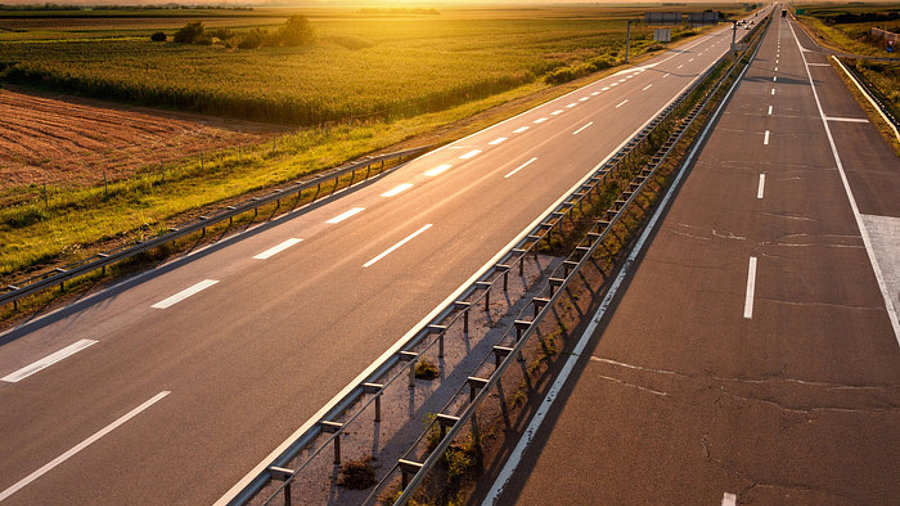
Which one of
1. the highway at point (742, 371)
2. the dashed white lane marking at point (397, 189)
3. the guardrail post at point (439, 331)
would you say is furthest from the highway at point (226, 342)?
the highway at point (742, 371)

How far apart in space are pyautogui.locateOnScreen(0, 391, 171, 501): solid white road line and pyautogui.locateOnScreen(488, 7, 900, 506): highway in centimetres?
485

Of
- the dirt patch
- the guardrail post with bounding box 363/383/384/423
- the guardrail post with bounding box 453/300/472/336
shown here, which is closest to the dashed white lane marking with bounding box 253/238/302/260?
the guardrail post with bounding box 453/300/472/336

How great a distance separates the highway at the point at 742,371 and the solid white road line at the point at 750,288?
0.13 ft


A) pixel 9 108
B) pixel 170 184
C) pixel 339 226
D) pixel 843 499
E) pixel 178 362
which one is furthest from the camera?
pixel 9 108

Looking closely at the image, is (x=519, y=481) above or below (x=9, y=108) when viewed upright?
below

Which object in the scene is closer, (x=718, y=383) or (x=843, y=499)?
(x=843, y=499)

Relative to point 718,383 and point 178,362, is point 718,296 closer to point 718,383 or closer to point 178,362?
point 718,383

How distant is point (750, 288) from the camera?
1231cm

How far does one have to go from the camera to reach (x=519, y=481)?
712cm

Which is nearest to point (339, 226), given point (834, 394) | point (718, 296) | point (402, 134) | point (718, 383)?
point (718, 296)

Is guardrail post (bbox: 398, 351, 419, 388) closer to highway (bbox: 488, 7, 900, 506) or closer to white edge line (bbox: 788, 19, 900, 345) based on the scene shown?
highway (bbox: 488, 7, 900, 506)

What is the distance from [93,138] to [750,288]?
32.6 metres

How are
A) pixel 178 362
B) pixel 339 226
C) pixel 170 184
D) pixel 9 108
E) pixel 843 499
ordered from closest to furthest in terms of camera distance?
pixel 843 499
pixel 178 362
pixel 339 226
pixel 170 184
pixel 9 108

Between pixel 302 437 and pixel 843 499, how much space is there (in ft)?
18.9
